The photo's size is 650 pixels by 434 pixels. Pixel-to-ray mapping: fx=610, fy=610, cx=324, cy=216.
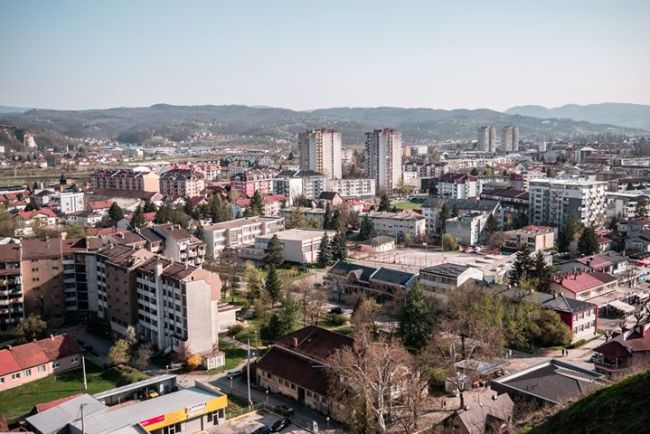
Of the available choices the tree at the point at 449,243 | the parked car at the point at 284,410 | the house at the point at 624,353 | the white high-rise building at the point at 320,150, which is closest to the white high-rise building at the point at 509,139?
the white high-rise building at the point at 320,150

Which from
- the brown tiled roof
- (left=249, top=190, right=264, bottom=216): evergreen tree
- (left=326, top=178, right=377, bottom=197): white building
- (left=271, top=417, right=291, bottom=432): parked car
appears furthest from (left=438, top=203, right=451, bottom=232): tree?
(left=271, top=417, right=291, bottom=432): parked car

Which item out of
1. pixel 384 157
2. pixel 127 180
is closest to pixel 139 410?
pixel 127 180

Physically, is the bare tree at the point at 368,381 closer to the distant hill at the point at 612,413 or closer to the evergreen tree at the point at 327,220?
the distant hill at the point at 612,413

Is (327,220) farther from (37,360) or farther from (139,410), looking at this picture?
(139,410)

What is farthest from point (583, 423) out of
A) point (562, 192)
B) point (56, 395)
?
point (562, 192)

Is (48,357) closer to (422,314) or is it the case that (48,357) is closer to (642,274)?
(422,314)

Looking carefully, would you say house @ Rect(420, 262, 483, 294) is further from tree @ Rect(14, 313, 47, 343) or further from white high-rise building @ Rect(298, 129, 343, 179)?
white high-rise building @ Rect(298, 129, 343, 179)
